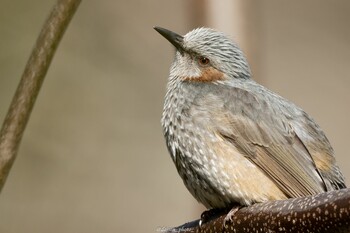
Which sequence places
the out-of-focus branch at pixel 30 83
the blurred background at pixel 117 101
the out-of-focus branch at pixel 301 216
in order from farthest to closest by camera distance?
the blurred background at pixel 117 101, the out-of-focus branch at pixel 30 83, the out-of-focus branch at pixel 301 216

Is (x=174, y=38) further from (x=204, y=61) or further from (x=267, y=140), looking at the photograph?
(x=267, y=140)

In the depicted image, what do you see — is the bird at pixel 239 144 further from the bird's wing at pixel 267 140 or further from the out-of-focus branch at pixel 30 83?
the out-of-focus branch at pixel 30 83

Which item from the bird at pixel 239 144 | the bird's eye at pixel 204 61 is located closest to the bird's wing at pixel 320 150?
the bird at pixel 239 144

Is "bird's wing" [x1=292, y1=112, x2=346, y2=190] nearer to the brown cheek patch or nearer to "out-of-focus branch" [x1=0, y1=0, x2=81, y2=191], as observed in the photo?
the brown cheek patch

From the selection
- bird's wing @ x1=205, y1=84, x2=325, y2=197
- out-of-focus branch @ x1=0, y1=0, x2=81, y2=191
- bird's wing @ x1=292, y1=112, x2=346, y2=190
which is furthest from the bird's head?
out-of-focus branch @ x1=0, y1=0, x2=81, y2=191

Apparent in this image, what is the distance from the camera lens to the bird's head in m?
6.79

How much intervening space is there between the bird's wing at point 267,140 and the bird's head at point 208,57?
0.31 metres

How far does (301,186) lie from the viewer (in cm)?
613

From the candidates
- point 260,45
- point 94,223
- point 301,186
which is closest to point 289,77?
point 94,223

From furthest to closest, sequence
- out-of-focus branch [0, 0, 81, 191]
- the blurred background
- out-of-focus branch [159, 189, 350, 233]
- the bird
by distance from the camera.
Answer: the blurred background, the bird, out-of-focus branch [0, 0, 81, 191], out-of-focus branch [159, 189, 350, 233]

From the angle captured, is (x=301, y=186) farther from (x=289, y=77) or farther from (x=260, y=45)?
(x=289, y=77)

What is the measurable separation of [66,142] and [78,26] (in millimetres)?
1296

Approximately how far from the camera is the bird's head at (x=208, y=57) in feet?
22.3

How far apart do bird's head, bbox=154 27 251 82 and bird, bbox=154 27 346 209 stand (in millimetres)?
16
